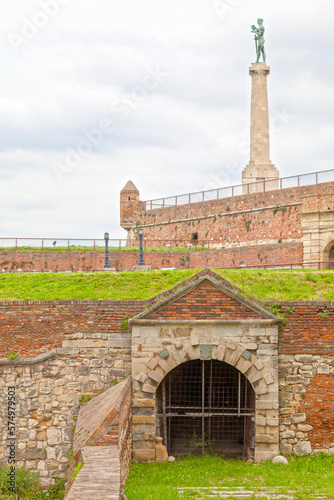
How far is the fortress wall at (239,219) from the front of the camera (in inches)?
1220

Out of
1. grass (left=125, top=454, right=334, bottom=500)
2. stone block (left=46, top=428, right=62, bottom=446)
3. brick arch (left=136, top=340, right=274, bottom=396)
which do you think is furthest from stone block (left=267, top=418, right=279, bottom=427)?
stone block (left=46, top=428, right=62, bottom=446)

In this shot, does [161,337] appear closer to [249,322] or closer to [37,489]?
[249,322]

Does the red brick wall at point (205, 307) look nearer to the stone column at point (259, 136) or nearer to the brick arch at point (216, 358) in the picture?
the brick arch at point (216, 358)

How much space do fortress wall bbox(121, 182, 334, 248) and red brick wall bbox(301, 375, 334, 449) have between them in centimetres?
1574

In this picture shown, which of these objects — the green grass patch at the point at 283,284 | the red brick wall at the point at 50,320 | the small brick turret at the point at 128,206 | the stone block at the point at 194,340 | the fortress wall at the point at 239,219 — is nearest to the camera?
the stone block at the point at 194,340

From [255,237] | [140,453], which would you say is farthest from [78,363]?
[255,237]

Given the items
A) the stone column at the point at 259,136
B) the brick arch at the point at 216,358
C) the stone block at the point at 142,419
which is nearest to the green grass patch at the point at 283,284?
the brick arch at the point at 216,358

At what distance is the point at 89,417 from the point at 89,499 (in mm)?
4008

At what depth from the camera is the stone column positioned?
122 ft

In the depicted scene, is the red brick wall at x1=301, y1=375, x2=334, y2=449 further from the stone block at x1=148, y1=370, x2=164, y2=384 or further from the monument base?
the monument base

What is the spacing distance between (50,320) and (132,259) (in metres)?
15.9

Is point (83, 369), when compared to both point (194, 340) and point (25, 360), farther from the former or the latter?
point (194, 340)

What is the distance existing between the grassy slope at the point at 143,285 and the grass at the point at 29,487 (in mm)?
3806

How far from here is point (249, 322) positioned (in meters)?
13.0
